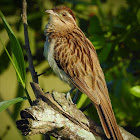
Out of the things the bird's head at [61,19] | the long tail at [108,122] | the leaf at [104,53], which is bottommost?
the long tail at [108,122]

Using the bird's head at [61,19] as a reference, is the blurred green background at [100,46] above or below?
below

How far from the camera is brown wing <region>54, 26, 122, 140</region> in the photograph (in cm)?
238

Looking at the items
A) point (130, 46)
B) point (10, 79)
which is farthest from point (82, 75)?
point (10, 79)

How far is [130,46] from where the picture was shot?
3252mm

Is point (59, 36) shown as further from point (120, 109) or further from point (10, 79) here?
point (10, 79)

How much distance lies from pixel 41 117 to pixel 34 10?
6.18 feet

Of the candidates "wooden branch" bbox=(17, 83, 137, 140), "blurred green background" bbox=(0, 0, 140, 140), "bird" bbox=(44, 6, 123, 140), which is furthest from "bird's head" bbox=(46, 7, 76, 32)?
"wooden branch" bbox=(17, 83, 137, 140)

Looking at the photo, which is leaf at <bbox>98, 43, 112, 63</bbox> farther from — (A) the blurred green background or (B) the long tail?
Answer: (B) the long tail

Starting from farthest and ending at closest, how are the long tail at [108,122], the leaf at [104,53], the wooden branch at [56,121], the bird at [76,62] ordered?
the leaf at [104,53], the bird at [76,62], the long tail at [108,122], the wooden branch at [56,121]

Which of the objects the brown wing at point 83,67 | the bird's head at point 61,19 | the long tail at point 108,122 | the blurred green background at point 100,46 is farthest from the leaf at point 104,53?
the long tail at point 108,122

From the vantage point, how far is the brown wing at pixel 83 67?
2.38 m

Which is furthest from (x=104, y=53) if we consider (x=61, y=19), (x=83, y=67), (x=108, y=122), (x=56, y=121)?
(x=56, y=121)

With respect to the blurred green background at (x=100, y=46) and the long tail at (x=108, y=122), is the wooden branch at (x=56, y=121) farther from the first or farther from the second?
the blurred green background at (x=100, y=46)

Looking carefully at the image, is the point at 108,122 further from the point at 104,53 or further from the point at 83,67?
the point at 104,53
